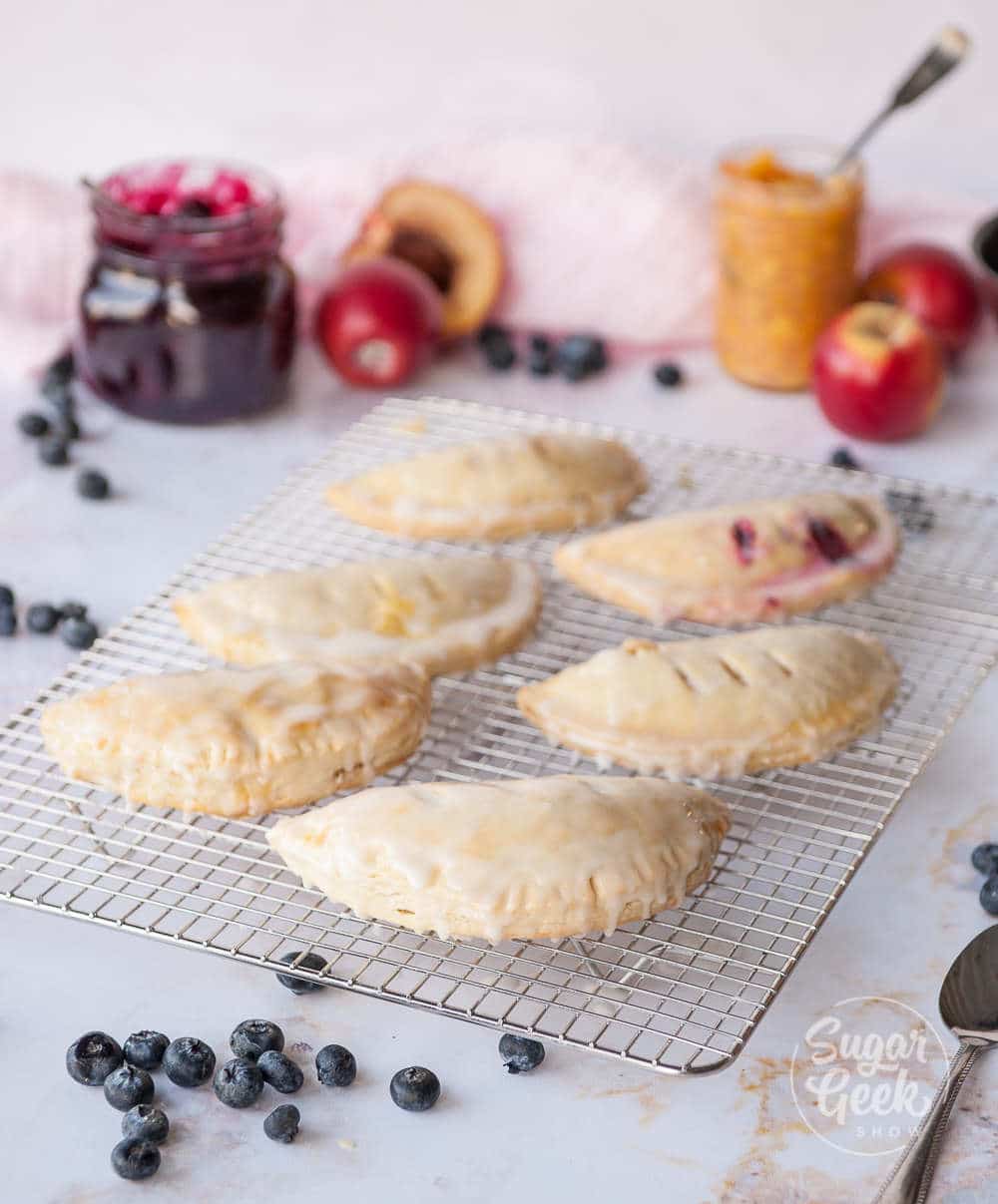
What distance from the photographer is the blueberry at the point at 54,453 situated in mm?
3283

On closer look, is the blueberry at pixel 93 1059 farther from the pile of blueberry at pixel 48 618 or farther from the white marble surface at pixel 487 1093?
the pile of blueberry at pixel 48 618

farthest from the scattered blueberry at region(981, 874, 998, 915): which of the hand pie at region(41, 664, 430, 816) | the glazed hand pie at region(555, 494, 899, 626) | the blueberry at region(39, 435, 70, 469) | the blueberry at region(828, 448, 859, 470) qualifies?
the blueberry at region(39, 435, 70, 469)

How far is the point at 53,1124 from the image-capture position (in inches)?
72.4

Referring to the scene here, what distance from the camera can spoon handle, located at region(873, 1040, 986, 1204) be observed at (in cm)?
172

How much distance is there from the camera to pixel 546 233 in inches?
153

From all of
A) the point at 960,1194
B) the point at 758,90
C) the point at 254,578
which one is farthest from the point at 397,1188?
the point at 758,90

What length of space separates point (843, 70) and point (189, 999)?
316 cm

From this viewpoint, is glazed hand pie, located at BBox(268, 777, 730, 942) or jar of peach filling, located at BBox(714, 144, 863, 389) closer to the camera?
glazed hand pie, located at BBox(268, 777, 730, 942)

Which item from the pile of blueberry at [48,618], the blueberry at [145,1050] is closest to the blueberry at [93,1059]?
the blueberry at [145,1050]

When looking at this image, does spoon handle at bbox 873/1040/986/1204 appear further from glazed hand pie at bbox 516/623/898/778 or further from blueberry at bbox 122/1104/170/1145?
blueberry at bbox 122/1104/170/1145

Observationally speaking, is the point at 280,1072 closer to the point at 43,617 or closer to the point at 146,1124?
the point at 146,1124

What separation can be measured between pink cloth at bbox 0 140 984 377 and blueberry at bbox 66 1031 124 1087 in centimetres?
223

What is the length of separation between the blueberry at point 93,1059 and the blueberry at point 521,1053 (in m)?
0.43

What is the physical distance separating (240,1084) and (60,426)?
188 centimetres
